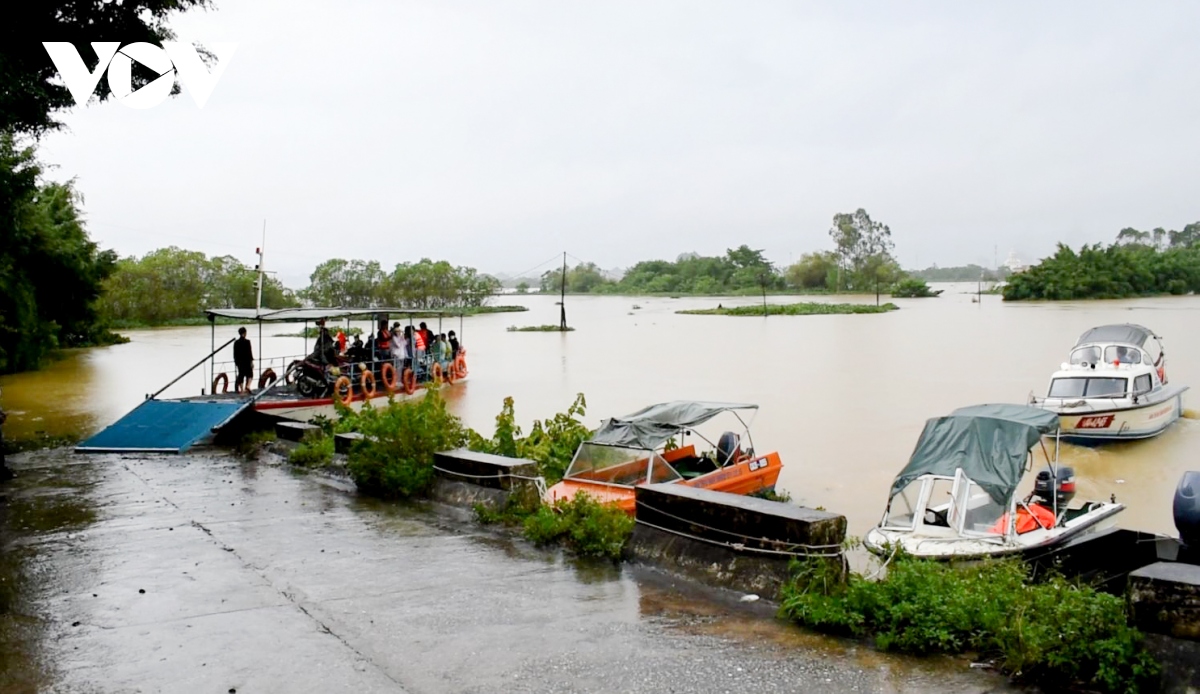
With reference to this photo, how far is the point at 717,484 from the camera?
11633mm

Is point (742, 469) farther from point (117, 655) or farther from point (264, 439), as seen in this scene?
point (117, 655)

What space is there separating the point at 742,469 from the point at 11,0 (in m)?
10.4

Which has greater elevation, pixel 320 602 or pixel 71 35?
pixel 71 35

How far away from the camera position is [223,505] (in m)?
9.24

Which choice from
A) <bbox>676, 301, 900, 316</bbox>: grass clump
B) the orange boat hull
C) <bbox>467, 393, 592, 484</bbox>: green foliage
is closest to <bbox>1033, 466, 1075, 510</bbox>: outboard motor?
the orange boat hull

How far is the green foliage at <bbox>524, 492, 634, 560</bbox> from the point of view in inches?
281

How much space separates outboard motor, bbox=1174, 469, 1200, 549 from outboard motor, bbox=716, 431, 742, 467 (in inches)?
264

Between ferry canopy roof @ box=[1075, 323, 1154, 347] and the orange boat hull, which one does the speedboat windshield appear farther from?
ferry canopy roof @ box=[1075, 323, 1154, 347]

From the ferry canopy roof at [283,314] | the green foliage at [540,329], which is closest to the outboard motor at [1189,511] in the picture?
the ferry canopy roof at [283,314]

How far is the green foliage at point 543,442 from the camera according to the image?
11.0m

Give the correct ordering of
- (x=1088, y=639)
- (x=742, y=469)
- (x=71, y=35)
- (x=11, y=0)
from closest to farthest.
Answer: (x=1088, y=639) → (x=11, y=0) → (x=71, y=35) → (x=742, y=469)

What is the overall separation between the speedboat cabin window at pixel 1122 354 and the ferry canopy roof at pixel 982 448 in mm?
12792

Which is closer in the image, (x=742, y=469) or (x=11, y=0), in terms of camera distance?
(x=11, y=0)

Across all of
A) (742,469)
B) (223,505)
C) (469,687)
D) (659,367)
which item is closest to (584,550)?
(469,687)
